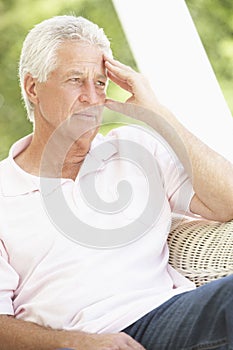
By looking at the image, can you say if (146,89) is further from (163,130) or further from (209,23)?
(209,23)

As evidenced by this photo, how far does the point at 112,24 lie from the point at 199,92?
2893mm

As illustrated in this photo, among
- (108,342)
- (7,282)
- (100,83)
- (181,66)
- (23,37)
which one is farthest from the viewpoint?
(23,37)

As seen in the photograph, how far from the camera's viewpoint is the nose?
2.31 metres

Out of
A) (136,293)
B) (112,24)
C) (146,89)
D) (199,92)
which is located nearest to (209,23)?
(112,24)

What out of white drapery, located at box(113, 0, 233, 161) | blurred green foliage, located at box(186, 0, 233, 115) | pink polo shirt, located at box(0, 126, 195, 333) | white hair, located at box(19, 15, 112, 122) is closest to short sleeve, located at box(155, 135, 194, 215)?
pink polo shirt, located at box(0, 126, 195, 333)

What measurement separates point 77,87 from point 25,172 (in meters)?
0.29

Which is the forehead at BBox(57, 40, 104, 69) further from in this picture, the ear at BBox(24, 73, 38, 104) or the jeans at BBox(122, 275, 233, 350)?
the jeans at BBox(122, 275, 233, 350)

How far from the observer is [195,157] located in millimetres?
2264

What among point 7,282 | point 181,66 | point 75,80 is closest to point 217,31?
point 181,66

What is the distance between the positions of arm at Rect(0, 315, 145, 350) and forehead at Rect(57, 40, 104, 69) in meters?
0.76

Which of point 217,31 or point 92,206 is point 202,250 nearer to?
point 92,206

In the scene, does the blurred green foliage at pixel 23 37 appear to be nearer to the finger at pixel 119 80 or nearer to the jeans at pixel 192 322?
the finger at pixel 119 80

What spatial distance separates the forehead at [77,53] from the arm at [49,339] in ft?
2.48

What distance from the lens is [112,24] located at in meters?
5.76
